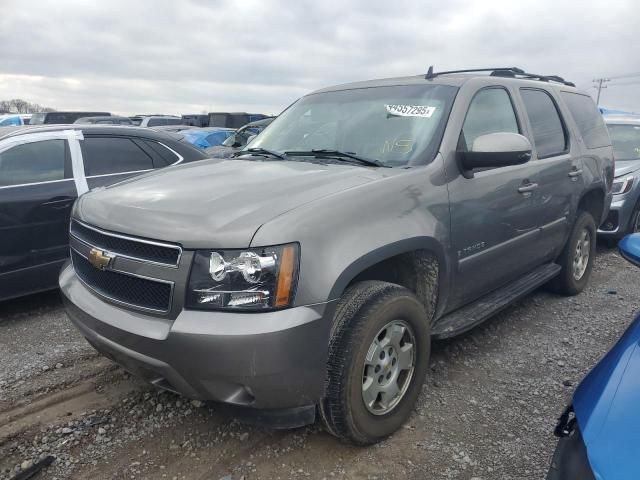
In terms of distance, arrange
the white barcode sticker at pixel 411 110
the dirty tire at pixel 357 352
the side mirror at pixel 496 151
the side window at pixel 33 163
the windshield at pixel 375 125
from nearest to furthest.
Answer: the dirty tire at pixel 357 352, the side mirror at pixel 496 151, the windshield at pixel 375 125, the white barcode sticker at pixel 411 110, the side window at pixel 33 163

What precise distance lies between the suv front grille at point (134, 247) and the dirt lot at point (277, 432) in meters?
1.07

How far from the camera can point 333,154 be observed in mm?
3148

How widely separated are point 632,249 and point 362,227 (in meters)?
1.10

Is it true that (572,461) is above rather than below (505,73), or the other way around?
below

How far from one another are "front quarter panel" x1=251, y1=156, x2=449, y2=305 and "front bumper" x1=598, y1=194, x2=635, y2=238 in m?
4.70

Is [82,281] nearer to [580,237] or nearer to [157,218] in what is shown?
[157,218]

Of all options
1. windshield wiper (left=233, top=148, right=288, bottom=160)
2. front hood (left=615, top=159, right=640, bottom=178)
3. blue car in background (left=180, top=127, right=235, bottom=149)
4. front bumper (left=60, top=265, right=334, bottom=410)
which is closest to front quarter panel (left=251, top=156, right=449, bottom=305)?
front bumper (left=60, top=265, right=334, bottom=410)

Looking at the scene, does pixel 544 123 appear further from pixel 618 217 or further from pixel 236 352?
pixel 236 352

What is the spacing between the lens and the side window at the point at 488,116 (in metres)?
3.27

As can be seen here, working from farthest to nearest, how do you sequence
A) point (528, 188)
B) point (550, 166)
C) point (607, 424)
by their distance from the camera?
point (550, 166) → point (528, 188) → point (607, 424)

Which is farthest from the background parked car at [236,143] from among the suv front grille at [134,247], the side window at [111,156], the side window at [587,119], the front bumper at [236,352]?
the side window at [587,119]

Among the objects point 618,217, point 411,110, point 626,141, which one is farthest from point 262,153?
point 626,141

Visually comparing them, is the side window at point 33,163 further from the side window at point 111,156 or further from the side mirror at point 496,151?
the side mirror at point 496,151

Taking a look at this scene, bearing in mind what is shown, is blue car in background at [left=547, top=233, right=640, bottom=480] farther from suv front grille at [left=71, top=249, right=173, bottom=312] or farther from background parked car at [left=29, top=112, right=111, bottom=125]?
background parked car at [left=29, top=112, right=111, bottom=125]
